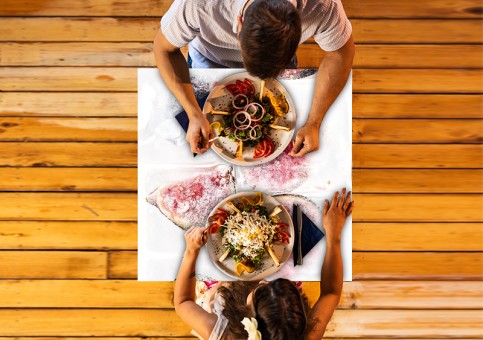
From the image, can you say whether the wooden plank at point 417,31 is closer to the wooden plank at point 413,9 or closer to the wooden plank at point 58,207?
the wooden plank at point 413,9

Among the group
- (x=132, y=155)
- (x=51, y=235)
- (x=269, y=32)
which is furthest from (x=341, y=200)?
(x=51, y=235)

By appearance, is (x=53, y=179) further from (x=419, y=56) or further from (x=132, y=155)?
(x=419, y=56)

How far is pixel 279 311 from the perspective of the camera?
4.94ft

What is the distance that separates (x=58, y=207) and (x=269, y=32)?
176 cm

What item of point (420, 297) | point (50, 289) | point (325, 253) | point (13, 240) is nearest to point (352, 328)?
point (420, 297)

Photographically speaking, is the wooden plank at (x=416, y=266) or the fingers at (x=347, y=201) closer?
the fingers at (x=347, y=201)

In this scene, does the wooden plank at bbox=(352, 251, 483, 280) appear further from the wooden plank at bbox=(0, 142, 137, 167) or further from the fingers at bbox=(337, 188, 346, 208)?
the wooden plank at bbox=(0, 142, 137, 167)

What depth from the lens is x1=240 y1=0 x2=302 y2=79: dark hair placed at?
51.8 inches

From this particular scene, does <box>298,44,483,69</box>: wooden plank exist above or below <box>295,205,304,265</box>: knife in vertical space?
above

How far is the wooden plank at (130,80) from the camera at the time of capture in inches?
101

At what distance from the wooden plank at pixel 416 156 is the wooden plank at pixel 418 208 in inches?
7.0

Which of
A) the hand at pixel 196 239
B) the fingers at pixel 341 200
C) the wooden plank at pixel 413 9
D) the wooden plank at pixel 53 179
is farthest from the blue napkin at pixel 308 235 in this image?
the wooden plank at pixel 413 9

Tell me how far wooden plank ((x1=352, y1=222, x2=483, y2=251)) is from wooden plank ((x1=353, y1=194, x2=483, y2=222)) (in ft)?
0.11

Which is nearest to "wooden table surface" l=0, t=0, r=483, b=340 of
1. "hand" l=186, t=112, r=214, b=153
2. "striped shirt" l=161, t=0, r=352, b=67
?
"striped shirt" l=161, t=0, r=352, b=67
